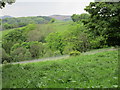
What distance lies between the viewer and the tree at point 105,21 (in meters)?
17.7

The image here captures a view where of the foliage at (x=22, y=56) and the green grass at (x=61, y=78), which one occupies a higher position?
the green grass at (x=61, y=78)

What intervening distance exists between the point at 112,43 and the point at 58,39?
2031 inches

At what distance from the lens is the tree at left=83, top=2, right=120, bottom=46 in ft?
57.9

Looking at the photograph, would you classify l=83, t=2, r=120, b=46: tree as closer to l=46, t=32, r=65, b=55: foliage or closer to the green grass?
the green grass

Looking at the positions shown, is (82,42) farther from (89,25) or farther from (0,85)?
(0,85)

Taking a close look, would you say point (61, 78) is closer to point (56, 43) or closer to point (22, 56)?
point (22, 56)

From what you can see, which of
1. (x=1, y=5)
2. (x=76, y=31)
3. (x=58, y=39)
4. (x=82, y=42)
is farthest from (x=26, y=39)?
(x=1, y=5)

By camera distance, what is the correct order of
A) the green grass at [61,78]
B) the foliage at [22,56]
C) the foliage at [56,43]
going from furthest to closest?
→ the foliage at [56,43], the foliage at [22,56], the green grass at [61,78]

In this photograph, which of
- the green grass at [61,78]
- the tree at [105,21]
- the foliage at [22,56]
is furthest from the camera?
the foliage at [22,56]

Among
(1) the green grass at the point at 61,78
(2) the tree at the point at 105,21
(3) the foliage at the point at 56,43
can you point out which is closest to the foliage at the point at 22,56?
(3) the foliage at the point at 56,43

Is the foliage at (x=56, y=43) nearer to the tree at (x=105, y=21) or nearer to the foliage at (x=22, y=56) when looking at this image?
the foliage at (x=22, y=56)

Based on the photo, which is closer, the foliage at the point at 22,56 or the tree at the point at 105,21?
the tree at the point at 105,21

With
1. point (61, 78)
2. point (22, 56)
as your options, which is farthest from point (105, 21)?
point (22, 56)

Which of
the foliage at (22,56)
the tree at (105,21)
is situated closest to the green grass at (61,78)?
the tree at (105,21)
